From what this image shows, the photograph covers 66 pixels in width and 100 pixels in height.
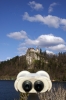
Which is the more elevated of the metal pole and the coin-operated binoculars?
the coin-operated binoculars

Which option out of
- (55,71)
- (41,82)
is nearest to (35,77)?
(41,82)

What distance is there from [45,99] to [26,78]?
8.00 m

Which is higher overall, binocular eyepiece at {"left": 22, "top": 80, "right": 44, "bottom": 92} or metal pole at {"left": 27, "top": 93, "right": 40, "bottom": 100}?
binocular eyepiece at {"left": 22, "top": 80, "right": 44, "bottom": 92}

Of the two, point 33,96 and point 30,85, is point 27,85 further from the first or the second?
point 33,96

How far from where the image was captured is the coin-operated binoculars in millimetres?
2943

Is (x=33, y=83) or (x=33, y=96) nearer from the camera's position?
(x=33, y=96)

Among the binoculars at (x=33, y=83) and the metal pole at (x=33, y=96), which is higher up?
the binoculars at (x=33, y=83)

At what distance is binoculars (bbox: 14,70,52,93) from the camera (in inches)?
116

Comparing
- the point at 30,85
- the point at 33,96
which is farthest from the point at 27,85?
the point at 33,96

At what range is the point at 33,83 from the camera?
3.02 metres

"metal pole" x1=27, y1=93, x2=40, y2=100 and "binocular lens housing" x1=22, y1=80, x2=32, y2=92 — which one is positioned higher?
"binocular lens housing" x1=22, y1=80, x2=32, y2=92

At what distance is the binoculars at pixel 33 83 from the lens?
2.94 meters

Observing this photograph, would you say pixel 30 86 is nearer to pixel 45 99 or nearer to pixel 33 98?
pixel 33 98

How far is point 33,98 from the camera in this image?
112 inches
